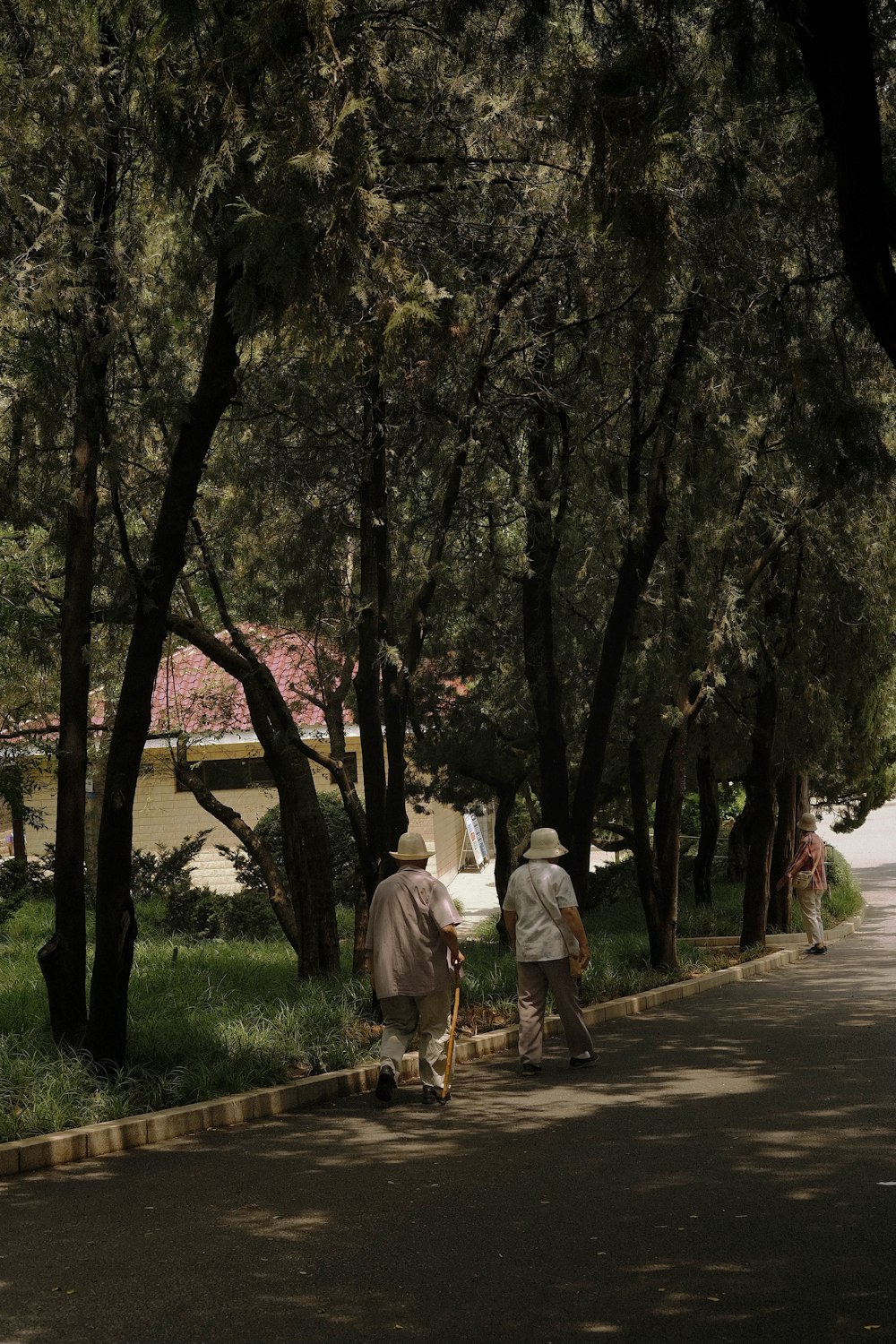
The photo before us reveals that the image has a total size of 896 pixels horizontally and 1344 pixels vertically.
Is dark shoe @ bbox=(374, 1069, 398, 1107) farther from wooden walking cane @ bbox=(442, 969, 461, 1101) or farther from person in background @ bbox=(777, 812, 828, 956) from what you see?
person in background @ bbox=(777, 812, 828, 956)

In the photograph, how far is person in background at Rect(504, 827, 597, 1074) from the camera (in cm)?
1176

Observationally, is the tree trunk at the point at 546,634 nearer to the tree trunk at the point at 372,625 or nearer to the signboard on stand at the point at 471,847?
the tree trunk at the point at 372,625

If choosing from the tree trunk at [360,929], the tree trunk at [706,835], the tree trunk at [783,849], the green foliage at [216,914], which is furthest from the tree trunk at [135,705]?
the tree trunk at [706,835]

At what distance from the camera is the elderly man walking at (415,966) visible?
1052 centimetres

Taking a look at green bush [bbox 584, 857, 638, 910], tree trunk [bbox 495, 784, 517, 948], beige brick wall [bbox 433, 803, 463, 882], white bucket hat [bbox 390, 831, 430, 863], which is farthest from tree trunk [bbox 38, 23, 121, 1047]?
beige brick wall [bbox 433, 803, 463, 882]

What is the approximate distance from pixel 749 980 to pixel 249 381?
33.0ft

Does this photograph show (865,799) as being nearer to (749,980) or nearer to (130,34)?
(749,980)

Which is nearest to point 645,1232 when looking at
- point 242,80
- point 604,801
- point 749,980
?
point 242,80

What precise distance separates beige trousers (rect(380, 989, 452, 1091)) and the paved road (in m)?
0.31

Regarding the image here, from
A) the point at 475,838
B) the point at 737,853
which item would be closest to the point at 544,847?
the point at 737,853

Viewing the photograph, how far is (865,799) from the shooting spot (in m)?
37.3

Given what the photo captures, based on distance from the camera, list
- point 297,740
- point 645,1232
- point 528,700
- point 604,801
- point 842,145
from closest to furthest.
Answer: point 645,1232 → point 842,145 → point 297,740 → point 528,700 → point 604,801

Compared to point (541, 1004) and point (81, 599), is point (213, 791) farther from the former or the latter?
point (81, 599)

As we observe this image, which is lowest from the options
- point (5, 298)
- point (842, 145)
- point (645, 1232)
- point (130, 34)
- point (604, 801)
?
point (645, 1232)
